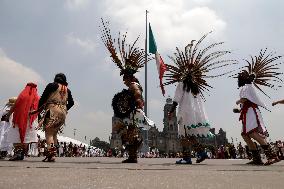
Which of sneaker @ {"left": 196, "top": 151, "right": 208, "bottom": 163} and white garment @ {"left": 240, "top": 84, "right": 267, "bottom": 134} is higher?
white garment @ {"left": 240, "top": 84, "right": 267, "bottom": 134}

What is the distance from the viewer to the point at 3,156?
11078mm

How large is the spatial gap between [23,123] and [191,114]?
12.1 feet

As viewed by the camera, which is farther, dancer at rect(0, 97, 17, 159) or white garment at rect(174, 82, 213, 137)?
dancer at rect(0, 97, 17, 159)

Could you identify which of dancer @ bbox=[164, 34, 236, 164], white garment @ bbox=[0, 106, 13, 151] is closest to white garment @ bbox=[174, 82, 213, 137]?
dancer @ bbox=[164, 34, 236, 164]

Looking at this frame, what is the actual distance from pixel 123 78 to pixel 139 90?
424 millimetres

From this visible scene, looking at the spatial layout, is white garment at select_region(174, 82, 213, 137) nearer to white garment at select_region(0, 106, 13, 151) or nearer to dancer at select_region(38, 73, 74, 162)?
dancer at select_region(38, 73, 74, 162)

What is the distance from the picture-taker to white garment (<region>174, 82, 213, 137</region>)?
308 inches

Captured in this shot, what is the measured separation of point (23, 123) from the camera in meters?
8.62

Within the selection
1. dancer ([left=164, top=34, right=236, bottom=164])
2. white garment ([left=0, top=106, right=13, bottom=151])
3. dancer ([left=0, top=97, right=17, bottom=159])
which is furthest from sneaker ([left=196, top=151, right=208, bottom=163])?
white garment ([left=0, top=106, right=13, bottom=151])

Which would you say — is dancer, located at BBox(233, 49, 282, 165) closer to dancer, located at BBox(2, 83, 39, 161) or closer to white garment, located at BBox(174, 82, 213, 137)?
white garment, located at BBox(174, 82, 213, 137)

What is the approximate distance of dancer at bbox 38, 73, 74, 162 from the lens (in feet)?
25.4

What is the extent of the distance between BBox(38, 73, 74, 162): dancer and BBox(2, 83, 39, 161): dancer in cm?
82

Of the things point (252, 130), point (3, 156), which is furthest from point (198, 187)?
point (3, 156)

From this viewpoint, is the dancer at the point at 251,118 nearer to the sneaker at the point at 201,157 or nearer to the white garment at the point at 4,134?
the sneaker at the point at 201,157
